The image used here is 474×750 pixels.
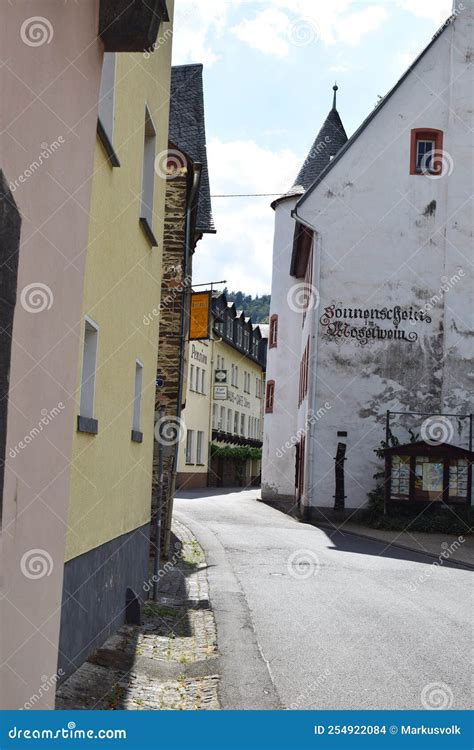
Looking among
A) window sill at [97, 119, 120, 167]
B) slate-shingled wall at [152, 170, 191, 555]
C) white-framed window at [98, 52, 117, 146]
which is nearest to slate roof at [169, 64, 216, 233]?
slate-shingled wall at [152, 170, 191, 555]

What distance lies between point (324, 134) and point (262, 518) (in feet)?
58.6

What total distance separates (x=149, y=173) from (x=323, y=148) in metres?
27.4

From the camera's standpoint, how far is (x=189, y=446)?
48062 millimetres

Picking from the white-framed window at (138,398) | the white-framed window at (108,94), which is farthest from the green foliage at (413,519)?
the white-framed window at (108,94)

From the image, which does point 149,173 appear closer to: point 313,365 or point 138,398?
point 138,398

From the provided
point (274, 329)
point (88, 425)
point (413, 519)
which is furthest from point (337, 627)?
point (274, 329)

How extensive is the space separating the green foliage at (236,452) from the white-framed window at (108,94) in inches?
1727

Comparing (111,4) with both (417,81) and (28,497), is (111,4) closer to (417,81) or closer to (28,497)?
(28,497)

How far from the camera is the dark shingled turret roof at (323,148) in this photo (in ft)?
125

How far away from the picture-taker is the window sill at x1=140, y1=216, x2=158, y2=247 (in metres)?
10.6

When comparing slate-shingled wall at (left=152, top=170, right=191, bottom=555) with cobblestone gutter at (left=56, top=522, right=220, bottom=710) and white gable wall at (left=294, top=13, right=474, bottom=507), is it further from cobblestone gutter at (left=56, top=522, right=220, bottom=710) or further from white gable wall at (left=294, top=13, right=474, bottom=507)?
white gable wall at (left=294, top=13, right=474, bottom=507)

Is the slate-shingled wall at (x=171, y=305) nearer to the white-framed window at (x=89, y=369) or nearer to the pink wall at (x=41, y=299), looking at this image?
the white-framed window at (x=89, y=369)
